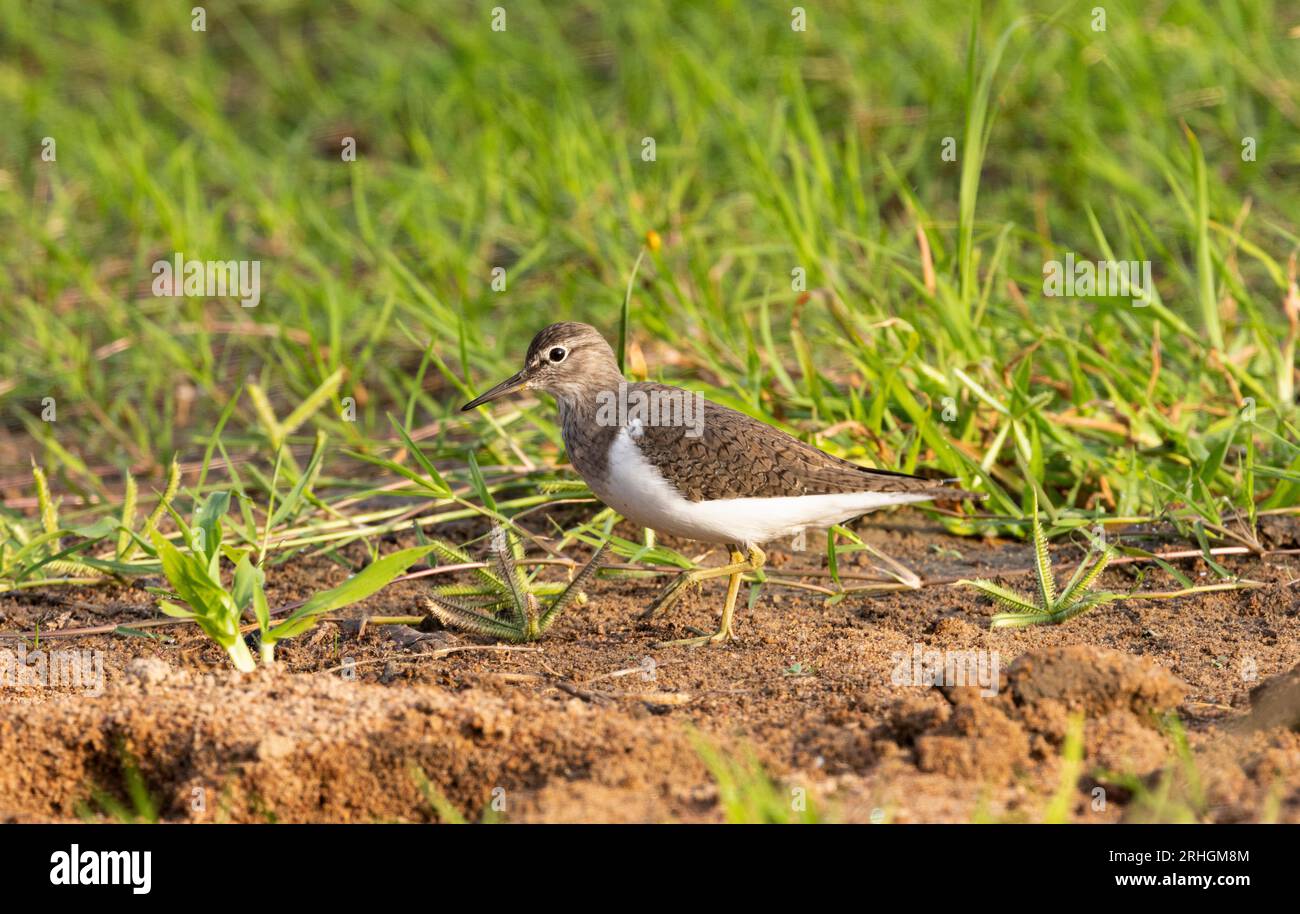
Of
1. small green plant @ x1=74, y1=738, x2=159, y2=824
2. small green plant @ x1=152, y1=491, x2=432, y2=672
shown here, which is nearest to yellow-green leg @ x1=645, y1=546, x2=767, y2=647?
small green plant @ x1=152, y1=491, x2=432, y2=672

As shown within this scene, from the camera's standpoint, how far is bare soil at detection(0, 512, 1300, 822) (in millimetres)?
3105

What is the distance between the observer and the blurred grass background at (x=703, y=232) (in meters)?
5.17

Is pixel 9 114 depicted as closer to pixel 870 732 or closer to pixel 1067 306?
pixel 1067 306

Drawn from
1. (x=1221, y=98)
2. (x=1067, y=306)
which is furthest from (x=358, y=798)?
(x=1221, y=98)

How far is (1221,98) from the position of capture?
23.9 ft

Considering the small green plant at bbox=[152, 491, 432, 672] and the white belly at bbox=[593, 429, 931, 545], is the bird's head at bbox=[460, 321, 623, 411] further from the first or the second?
the small green plant at bbox=[152, 491, 432, 672]

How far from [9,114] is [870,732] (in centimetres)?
782

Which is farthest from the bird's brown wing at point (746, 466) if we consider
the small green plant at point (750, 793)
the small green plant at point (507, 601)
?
the small green plant at point (750, 793)

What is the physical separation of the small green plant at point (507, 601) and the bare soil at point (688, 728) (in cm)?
8

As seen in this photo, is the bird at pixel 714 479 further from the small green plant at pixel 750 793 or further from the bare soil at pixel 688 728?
the small green plant at pixel 750 793

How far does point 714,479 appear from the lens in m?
4.41

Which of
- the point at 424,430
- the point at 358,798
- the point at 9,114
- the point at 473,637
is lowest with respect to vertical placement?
the point at 358,798

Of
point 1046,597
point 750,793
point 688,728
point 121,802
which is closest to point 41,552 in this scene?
point 121,802

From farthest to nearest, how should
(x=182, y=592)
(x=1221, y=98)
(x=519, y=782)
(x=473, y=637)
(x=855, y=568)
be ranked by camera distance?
(x=1221, y=98) → (x=855, y=568) → (x=473, y=637) → (x=182, y=592) → (x=519, y=782)
